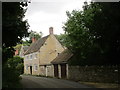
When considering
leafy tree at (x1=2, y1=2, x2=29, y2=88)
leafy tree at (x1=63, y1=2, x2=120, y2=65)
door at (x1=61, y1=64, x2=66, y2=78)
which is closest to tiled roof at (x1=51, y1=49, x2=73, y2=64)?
door at (x1=61, y1=64, x2=66, y2=78)

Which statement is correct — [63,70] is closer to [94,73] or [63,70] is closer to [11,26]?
[94,73]

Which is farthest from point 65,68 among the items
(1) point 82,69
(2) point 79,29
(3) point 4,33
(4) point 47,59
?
(3) point 4,33

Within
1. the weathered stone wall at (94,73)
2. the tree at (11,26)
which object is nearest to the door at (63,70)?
the weathered stone wall at (94,73)

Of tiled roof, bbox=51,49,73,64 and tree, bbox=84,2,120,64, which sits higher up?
tree, bbox=84,2,120,64

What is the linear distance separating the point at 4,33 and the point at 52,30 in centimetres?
4041

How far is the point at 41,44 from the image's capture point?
56.3 m

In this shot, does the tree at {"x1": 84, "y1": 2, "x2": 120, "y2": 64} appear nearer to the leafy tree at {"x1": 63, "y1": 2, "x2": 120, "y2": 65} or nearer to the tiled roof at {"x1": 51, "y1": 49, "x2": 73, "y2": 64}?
the leafy tree at {"x1": 63, "y1": 2, "x2": 120, "y2": 65}

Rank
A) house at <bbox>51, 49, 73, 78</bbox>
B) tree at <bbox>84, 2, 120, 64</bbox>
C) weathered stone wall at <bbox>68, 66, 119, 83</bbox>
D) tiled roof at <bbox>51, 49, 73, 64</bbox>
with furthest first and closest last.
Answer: tiled roof at <bbox>51, 49, 73, 64</bbox> → house at <bbox>51, 49, 73, 78</bbox> → weathered stone wall at <bbox>68, 66, 119, 83</bbox> → tree at <bbox>84, 2, 120, 64</bbox>

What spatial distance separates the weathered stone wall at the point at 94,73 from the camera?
29161 mm

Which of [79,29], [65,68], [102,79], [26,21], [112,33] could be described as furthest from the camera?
A: [65,68]

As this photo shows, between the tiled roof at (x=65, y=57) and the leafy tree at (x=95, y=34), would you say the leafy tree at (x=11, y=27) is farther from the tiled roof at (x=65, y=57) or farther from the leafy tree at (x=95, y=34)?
the tiled roof at (x=65, y=57)

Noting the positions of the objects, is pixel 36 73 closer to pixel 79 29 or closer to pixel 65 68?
pixel 65 68

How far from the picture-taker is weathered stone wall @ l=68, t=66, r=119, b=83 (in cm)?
2916

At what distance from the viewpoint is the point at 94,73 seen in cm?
3192
